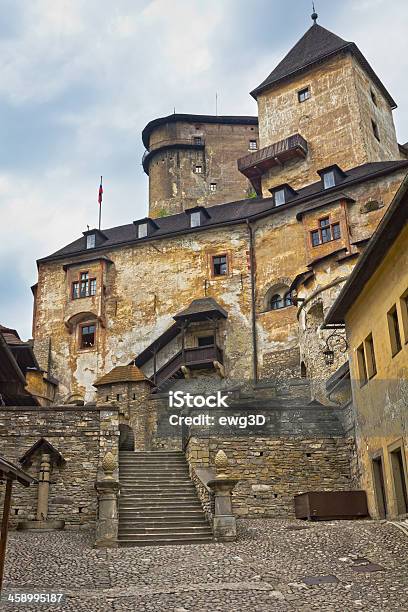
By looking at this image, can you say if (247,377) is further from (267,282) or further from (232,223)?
(232,223)

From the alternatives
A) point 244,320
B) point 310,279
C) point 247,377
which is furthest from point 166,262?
point 310,279

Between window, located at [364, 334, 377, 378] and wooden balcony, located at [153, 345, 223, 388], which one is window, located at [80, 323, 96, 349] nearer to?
wooden balcony, located at [153, 345, 223, 388]

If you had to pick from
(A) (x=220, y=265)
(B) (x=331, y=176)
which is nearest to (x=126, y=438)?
(A) (x=220, y=265)

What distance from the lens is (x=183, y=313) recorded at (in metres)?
35.7

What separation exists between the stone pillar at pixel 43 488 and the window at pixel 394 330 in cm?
978

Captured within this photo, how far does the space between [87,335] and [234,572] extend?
30017 mm

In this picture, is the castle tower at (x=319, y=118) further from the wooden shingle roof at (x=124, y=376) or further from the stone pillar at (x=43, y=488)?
the stone pillar at (x=43, y=488)

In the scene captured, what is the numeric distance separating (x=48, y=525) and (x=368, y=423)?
853 cm

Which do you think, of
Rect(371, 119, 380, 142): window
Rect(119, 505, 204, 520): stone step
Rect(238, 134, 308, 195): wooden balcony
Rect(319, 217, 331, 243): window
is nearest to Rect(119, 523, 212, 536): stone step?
Rect(119, 505, 204, 520): stone step

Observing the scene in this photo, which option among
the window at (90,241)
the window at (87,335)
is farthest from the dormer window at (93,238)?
the window at (87,335)

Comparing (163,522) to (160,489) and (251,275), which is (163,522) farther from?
(251,275)

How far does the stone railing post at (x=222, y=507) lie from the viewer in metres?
14.2

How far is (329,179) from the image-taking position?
35.3m

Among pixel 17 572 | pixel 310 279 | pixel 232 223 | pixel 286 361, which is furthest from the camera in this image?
pixel 232 223
